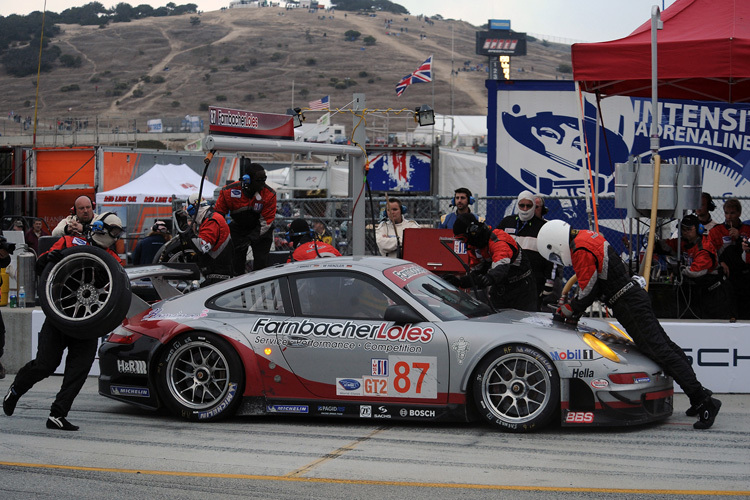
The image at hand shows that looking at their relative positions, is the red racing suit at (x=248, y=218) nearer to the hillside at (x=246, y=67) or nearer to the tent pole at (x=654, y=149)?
the tent pole at (x=654, y=149)

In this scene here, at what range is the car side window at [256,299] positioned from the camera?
721cm

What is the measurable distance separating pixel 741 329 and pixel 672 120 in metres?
8.26

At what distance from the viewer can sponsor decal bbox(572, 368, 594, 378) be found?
6.50m

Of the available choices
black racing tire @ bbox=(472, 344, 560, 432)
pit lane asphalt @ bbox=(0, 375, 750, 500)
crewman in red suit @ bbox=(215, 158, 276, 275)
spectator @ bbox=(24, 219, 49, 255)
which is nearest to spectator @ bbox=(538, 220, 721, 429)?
pit lane asphalt @ bbox=(0, 375, 750, 500)

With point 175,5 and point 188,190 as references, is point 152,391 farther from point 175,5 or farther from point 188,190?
point 175,5

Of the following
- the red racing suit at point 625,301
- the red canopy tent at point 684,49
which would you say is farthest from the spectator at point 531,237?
the red racing suit at point 625,301

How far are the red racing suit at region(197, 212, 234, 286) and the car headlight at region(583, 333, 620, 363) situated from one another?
4.18 meters

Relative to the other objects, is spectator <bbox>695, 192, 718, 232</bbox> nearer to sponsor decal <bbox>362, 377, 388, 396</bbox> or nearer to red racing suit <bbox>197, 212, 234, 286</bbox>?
red racing suit <bbox>197, 212, 234, 286</bbox>

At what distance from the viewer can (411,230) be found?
34.1 feet

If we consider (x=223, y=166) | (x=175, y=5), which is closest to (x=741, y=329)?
(x=223, y=166)

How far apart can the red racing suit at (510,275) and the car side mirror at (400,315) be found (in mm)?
2050

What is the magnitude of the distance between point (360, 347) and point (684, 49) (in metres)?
5.15

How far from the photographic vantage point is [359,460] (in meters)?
5.86

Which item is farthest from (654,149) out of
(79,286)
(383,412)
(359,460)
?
(79,286)
